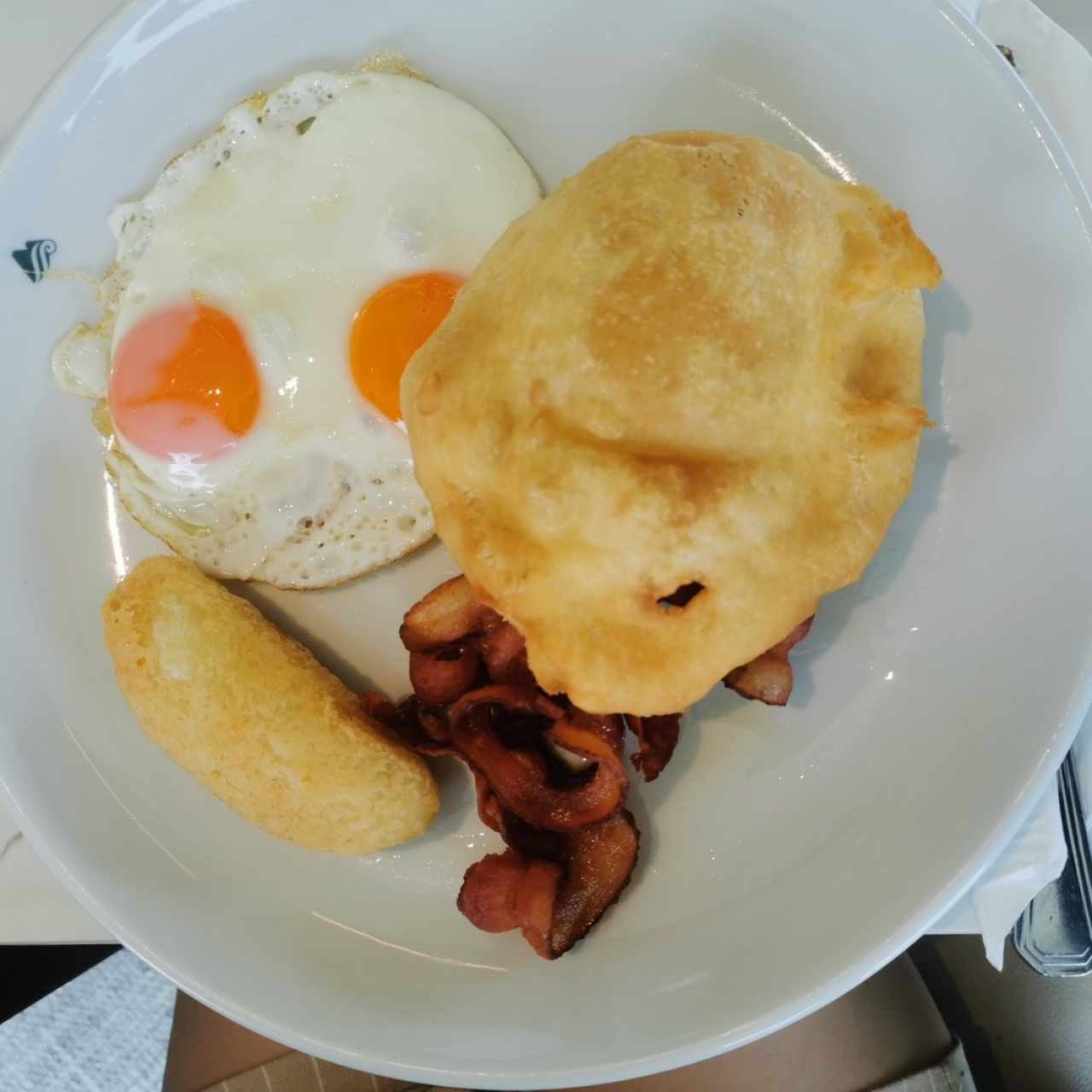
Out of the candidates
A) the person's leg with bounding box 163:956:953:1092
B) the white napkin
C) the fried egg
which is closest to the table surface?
the fried egg

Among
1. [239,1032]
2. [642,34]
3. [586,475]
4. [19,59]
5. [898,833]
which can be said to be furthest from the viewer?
[239,1032]

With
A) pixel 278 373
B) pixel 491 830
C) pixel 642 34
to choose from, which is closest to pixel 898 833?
pixel 491 830

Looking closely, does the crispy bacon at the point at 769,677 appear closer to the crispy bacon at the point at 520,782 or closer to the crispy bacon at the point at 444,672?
the crispy bacon at the point at 520,782

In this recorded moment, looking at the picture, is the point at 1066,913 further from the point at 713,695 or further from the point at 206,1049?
the point at 206,1049

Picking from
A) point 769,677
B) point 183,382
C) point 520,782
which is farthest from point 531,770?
point 183,382

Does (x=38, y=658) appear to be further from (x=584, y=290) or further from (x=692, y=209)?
(x=692, y=209)

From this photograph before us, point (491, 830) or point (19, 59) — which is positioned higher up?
point (19, 59)

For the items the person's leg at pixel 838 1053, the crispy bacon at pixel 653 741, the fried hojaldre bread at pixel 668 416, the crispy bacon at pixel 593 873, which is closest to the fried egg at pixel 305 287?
the fried hojaldre bread at pixel 668 416

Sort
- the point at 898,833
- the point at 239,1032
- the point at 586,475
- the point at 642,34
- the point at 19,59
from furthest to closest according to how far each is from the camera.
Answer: the point at 239,1032 < the point at 19,59 < the point at 642,34 < the point at 898,833 < the point at 586,475
